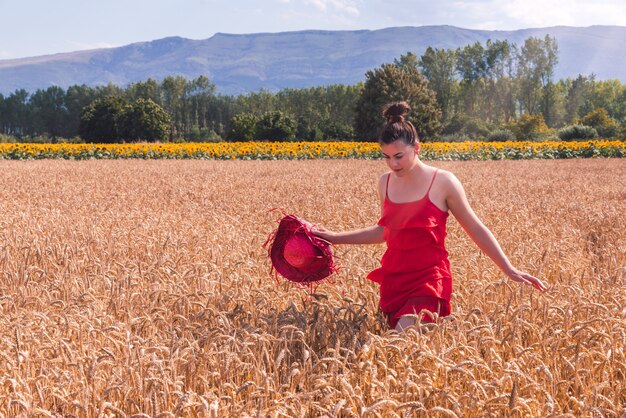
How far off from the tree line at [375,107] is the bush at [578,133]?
7 centimetres

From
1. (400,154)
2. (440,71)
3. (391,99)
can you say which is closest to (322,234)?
(400,154)

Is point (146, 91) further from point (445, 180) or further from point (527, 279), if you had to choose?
point (527, 279)

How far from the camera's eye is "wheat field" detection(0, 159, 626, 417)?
2.56 m

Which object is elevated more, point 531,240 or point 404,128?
point 404,128

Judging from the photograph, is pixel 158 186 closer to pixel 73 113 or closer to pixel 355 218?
pixel 355 218

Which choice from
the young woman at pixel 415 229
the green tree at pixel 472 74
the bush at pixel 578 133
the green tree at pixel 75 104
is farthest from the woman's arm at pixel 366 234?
the green tree at pixel 75 104

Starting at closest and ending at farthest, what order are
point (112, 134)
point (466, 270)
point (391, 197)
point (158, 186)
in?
point (391, 197), point (466, 270), point (158, 186), point (112, 134)

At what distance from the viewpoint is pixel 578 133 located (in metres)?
39.1

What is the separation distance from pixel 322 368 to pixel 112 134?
213 feet

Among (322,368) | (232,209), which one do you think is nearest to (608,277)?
(322,368)

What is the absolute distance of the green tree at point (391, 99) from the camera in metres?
54.2

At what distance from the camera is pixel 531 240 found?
6.45 m

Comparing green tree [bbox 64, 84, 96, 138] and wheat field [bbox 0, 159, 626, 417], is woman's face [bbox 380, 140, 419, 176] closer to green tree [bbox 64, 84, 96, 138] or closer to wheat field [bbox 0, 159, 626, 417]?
wheat field [bbox 0, 159, 626, 417]

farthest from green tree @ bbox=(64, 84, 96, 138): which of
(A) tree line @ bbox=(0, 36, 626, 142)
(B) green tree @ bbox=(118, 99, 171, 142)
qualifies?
(B) green tree @ bbox=(118, 99, 171, 142)
